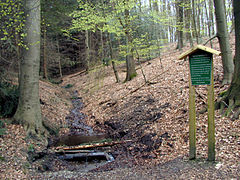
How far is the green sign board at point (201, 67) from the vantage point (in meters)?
4.97

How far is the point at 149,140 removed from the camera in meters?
Result: 7.38

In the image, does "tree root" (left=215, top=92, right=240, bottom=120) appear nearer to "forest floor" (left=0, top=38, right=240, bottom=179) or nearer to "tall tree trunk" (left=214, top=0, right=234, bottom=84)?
"forest floor" (left=0, top=38, right=240, bottom=179)

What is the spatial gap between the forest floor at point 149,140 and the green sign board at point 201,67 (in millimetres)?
1980

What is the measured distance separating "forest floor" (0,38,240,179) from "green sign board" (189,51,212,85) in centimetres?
198

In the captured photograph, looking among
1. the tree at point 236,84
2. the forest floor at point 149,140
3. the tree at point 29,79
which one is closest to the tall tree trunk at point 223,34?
the forest floor at point 149,140

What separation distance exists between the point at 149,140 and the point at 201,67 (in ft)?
11.4

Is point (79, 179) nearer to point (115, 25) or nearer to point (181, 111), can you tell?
point (181, 111)

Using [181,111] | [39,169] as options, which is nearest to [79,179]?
[39,169]

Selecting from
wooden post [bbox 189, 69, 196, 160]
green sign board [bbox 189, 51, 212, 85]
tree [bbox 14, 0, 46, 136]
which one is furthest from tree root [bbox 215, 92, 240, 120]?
tree [bbox 14, 0, 46, 136]

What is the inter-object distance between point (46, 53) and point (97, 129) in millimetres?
Result: 14124

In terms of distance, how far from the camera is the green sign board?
497 centimetres

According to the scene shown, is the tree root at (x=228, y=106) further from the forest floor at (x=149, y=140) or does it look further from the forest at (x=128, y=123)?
the forest floor at (x=149, y=140)

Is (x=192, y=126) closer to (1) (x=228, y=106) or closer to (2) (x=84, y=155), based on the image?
(1) (x=228, y=106)

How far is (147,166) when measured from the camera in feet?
19.0
